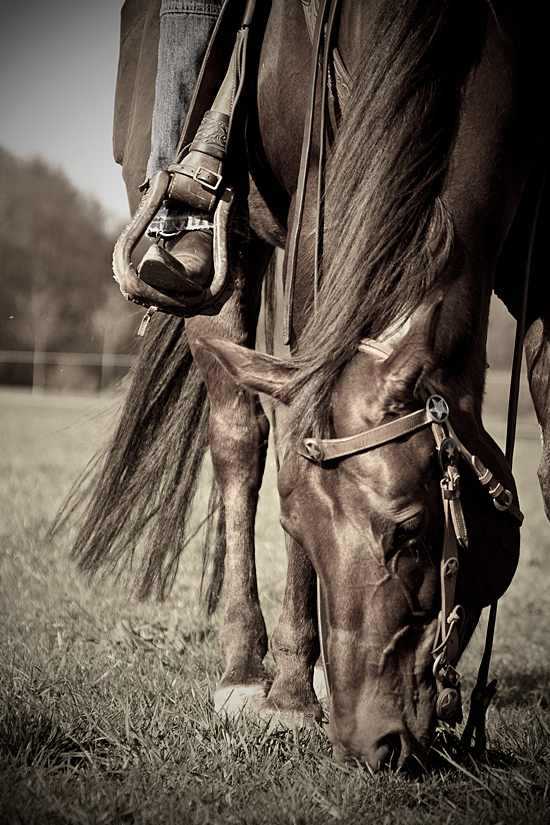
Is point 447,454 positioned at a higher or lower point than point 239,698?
higher

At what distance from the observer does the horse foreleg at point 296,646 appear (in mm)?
2592

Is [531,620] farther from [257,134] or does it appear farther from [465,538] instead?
[257,134]

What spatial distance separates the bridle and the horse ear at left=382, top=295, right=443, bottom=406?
5 cm

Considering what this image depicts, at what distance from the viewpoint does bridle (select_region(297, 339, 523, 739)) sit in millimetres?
1840

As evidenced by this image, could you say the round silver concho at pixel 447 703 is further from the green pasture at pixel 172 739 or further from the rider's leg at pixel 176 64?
the rider's leg at pixel 176 64

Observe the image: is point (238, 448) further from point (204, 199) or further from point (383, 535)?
point (383, 535)

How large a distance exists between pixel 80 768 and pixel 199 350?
1643 millimetres

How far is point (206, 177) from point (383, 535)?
1.39 metres

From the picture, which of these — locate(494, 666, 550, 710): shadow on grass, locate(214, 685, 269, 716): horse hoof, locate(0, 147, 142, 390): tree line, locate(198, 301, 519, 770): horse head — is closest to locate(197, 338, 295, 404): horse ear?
locate(198, 301, 519, 770): horse head

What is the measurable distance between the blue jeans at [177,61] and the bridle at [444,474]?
146cm

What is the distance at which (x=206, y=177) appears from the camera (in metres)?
2.56

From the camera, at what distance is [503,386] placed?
70.9 ft

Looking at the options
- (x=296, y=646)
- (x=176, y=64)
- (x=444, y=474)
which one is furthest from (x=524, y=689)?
(x=176, y=64)

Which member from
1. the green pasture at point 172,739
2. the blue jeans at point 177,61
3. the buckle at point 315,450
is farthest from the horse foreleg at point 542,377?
the blue jeans at point 177,61
